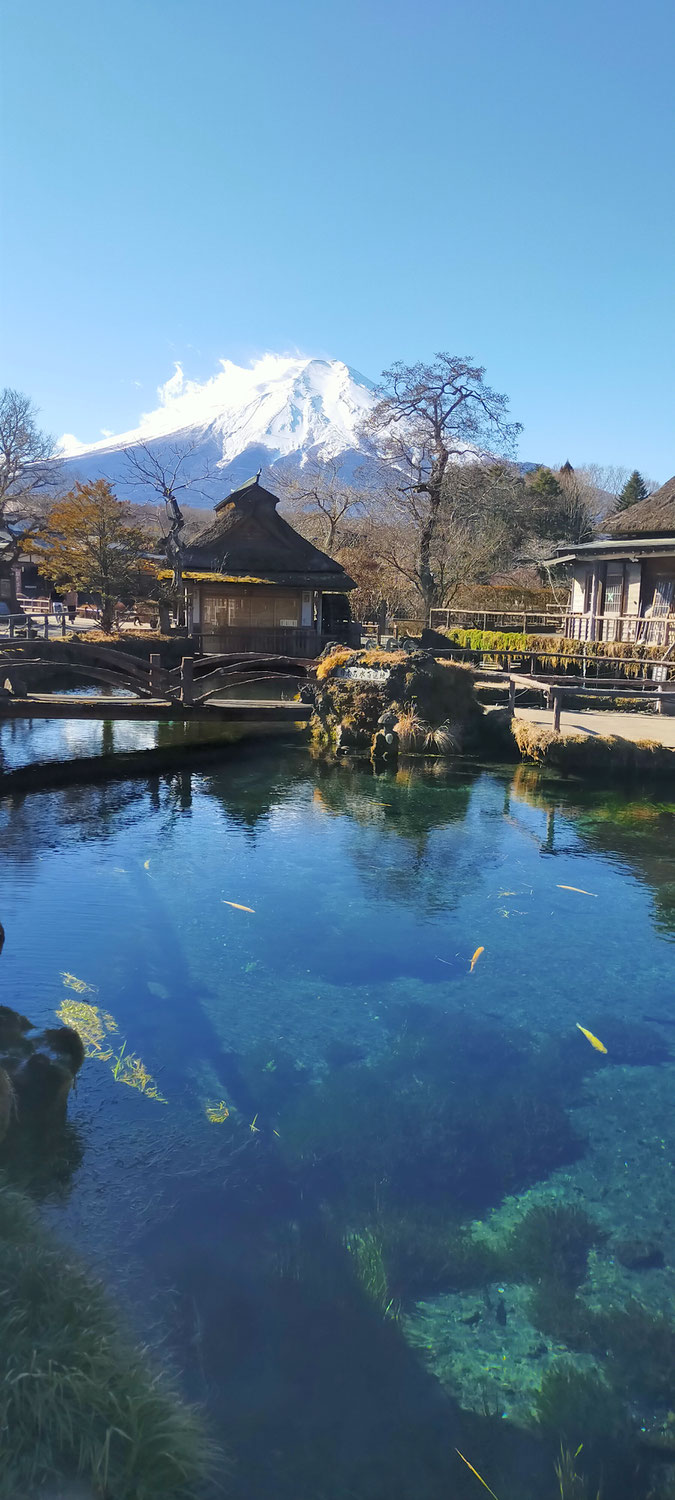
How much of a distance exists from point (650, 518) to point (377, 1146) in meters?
24.2

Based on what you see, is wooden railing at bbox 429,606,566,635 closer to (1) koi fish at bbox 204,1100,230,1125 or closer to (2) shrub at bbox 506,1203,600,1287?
(1) koi fish at bbox 204,1100,230,1125

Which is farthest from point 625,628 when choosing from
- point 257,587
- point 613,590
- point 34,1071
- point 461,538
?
point 34,1071

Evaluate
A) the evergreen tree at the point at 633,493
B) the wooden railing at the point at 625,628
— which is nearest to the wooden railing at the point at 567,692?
the wooden railing at the point at 625,628

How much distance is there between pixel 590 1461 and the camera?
385 centimetres

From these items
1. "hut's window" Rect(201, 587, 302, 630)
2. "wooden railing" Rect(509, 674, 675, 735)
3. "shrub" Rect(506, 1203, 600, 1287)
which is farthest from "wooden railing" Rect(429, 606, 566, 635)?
"shrub" Rect(506, 1203, 600, 1287)

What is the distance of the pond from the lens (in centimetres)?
407

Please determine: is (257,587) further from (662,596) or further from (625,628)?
(662,596)

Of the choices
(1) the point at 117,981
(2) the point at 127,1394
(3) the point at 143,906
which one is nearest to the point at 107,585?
(3) the point at 143,906

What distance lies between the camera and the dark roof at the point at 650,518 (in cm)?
2558

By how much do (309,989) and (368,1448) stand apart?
4.65 meters

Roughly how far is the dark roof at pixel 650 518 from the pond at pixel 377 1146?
16052mm

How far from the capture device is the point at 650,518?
26.1m

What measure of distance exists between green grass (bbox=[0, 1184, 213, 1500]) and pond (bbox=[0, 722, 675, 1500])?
194mm

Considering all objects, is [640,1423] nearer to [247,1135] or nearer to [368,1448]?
[368,1448]
